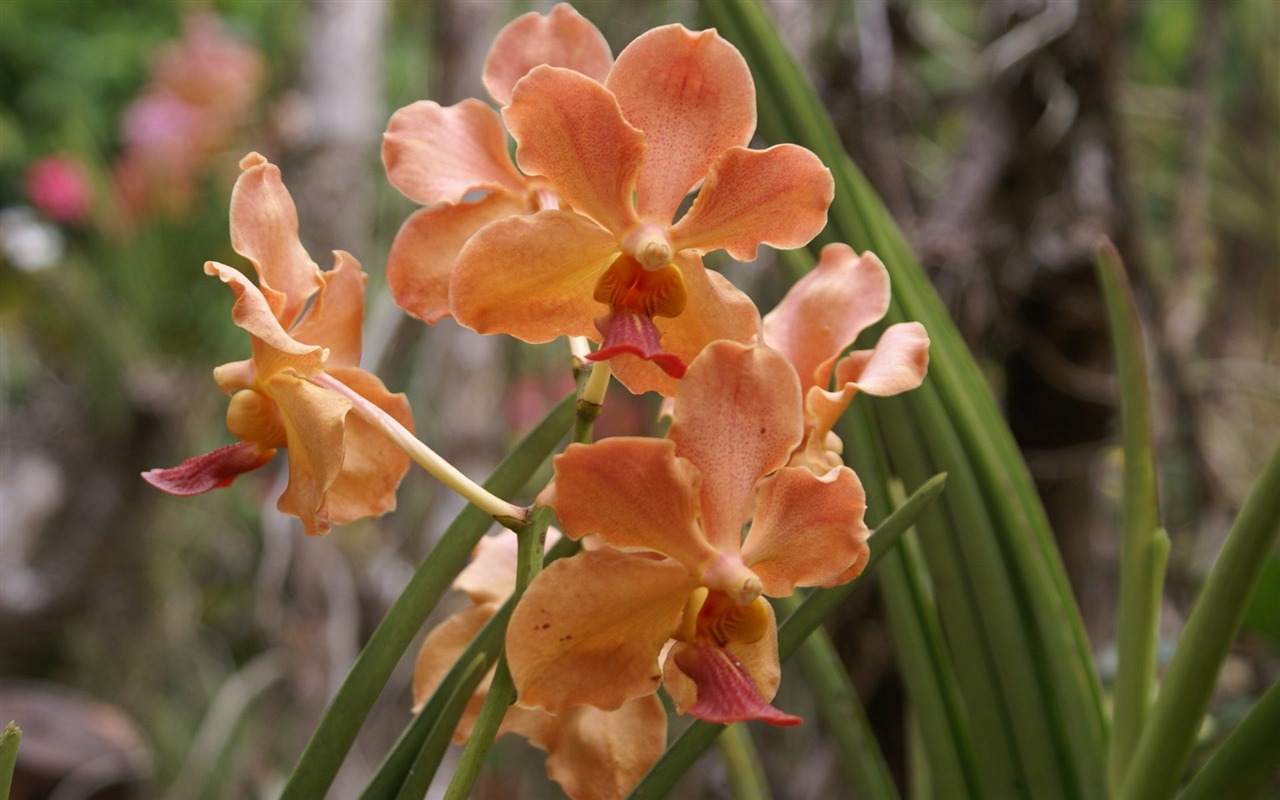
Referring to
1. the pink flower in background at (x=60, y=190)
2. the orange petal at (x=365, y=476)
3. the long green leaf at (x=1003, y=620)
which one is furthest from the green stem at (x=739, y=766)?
the pink flower in background at (x=60, y=190)

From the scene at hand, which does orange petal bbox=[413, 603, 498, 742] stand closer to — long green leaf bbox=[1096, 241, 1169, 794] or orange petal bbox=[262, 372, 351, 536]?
orange petal bbox=[262, 372, 351, 536]

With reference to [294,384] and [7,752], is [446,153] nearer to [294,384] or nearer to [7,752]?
[294,384]

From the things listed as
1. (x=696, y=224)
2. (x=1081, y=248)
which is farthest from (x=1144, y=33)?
(x=696, y=224)

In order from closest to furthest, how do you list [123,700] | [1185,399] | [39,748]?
[1185,399], [39,748], [123,700]

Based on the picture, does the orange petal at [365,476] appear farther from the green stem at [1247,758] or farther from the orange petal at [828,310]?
the green stem at [1247,758]

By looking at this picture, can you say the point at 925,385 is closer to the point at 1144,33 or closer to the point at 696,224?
the point at 696,224

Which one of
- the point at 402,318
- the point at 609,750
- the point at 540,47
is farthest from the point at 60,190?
the point at 609,750

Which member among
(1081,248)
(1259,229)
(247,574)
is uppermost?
(1081,248)

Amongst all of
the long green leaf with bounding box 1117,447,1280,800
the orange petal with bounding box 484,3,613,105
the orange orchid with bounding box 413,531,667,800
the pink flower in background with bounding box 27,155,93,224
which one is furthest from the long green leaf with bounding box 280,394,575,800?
the pink flower in background with bounding box 27,155,93,224
